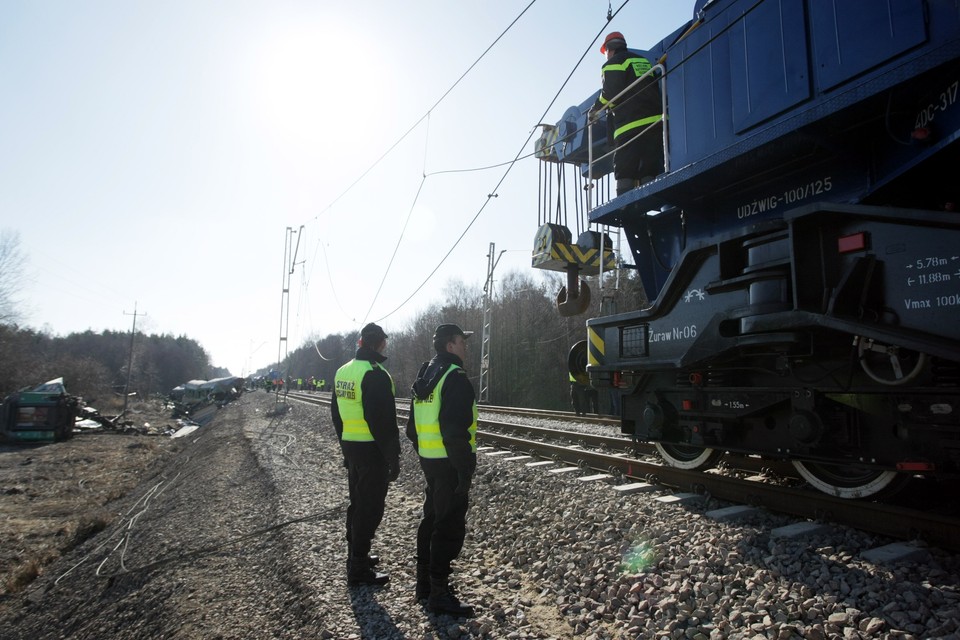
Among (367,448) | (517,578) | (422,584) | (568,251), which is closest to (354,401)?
(367,448)

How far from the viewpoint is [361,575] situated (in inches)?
165

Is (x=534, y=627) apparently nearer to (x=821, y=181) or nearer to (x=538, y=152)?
(x=821, y=181)

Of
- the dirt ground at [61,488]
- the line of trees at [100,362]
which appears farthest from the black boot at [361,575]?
the line of trees at [100,362]

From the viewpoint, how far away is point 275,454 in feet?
38.9

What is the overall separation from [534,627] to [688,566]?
109 centimetres

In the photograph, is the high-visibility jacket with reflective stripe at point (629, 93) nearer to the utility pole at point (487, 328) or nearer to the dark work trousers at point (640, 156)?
the dark work trousers at point (640, 156)

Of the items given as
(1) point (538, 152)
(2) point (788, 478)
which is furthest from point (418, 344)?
(2) point (788, 478)

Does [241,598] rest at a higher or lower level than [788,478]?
lower

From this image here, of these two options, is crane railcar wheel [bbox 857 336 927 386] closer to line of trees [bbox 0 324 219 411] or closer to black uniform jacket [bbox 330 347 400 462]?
black uniform jacket [bbox 330 347 400 462]

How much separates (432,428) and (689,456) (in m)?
3.61

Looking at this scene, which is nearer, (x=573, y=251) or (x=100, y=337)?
(x=573, y=251)

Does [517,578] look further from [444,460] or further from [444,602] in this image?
[444,460]

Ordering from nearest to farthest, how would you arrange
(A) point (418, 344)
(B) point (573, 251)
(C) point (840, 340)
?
(C) point (840, 340), (B) point (573, 251), (A) point (418, 344)

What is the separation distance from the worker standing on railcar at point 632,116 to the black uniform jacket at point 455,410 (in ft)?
11.1
